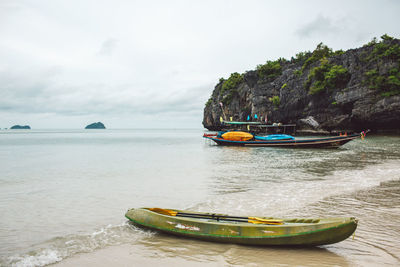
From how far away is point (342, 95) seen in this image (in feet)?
156

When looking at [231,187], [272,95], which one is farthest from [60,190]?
[272,95]

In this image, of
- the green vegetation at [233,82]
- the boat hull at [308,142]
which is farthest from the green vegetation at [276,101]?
the boat hull at [308,142]

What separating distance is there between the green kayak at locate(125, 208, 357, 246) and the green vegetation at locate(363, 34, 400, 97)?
1809 inches

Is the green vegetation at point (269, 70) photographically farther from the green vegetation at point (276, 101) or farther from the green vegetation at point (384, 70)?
the green vegetation at point (384, 70)

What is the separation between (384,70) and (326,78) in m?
10.5

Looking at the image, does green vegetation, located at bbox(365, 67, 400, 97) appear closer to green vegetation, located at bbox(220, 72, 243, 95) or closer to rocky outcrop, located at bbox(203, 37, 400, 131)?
rocky outcrop, located at bbox(203, 37, 400, 131)

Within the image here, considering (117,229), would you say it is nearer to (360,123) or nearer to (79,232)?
(79,232)

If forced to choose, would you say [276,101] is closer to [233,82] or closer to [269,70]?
[269,70]

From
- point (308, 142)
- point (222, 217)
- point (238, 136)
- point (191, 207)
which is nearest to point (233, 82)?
point (238, 136)

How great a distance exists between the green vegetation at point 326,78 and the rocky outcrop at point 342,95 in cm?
18

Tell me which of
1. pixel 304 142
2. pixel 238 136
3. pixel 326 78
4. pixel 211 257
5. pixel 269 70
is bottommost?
pixel 211 257

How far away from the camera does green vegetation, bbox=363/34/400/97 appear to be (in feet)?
132

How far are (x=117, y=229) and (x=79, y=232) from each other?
2.95 ft

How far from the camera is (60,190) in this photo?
10.8 meters
